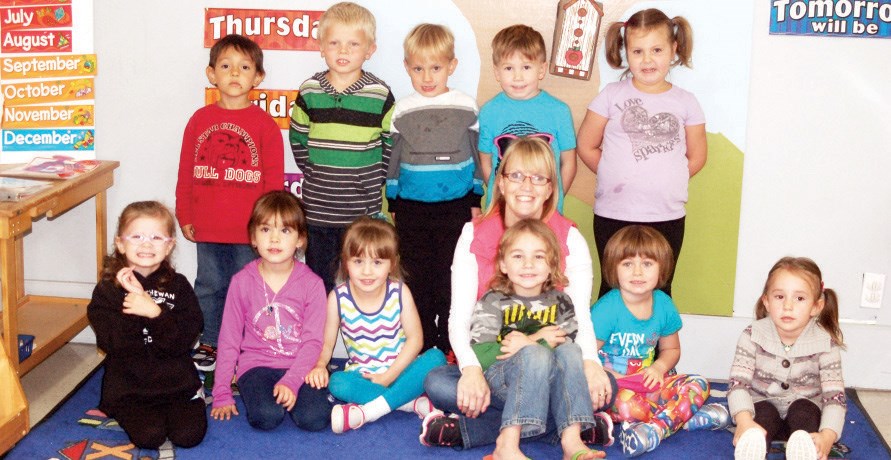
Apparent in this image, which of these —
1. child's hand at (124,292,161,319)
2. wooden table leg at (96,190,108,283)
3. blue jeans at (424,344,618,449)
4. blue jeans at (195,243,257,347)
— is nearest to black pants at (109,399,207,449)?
child's hand at (124,292,161,319)

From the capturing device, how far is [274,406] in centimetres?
311

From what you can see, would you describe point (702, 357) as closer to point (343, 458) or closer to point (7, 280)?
point (343, 458)

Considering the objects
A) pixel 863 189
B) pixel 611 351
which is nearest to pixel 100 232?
pixel 611 351

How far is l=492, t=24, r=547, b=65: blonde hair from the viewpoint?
338 cm

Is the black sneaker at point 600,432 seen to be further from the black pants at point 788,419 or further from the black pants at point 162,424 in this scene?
the black pants at point 162,424

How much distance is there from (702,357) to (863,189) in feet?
2.99

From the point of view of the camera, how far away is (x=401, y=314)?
329 centimetres

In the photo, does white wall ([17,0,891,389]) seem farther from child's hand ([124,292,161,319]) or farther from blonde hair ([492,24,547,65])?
child's hand ([124,292,161,319])

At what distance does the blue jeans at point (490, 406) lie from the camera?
2.89 meters

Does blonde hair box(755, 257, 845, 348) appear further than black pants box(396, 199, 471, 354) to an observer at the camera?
No

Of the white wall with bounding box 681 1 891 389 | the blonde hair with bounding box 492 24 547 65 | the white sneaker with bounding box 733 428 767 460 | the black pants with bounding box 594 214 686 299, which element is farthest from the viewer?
the white wall with bounding box 681 1 891 389

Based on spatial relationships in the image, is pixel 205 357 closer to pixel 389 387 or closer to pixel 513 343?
pixel 389 387

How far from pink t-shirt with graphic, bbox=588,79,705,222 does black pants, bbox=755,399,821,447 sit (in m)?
0.78

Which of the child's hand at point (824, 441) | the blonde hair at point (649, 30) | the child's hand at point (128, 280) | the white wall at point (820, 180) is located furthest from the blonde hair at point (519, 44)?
the child's hand at point (824, 441)
